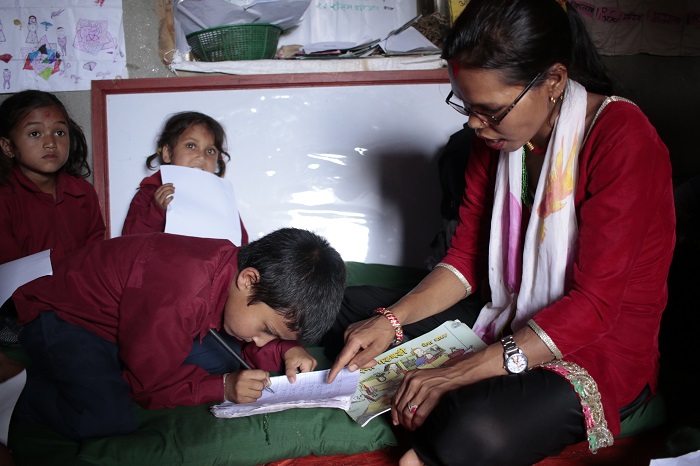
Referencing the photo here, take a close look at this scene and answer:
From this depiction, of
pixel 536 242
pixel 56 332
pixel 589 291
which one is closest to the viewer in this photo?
pixel 589 291

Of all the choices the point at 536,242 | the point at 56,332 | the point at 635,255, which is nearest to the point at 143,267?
the point at 56,332

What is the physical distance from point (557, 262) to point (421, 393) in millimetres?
404

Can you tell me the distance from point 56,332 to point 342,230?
4.71 feet

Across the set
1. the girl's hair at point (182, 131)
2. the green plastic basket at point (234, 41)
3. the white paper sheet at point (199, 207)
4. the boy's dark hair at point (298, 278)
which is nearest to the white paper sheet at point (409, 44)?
the green plastic basket at point (234, 41)

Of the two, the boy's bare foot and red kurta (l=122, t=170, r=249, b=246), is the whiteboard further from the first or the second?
the boy's bare foot

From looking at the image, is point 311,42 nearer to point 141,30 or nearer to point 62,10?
point 141,30

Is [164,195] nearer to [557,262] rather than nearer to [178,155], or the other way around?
[178,155]

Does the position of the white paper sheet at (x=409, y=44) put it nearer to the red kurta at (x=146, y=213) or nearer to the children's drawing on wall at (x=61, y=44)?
the red kurta at (x=146, y=213)

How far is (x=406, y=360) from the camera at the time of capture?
1487 mm

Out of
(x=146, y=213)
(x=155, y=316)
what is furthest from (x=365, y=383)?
(x=146, y=213)

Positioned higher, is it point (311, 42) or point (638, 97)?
point (311, 42)

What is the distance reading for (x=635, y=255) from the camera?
123 centimetres

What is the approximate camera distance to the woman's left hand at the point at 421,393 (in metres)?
1.22

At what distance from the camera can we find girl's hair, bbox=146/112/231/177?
7.98 ft
